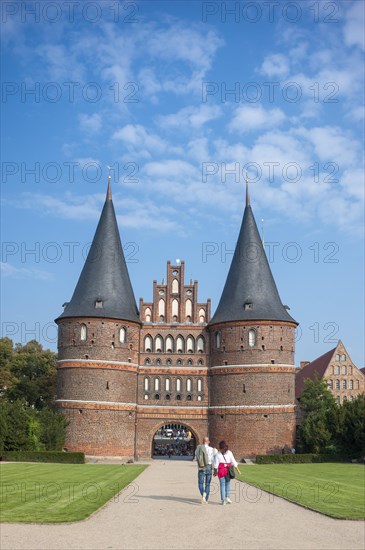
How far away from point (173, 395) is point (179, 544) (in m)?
39.6

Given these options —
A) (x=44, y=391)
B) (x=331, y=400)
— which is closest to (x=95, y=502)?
(x=331, y=400)

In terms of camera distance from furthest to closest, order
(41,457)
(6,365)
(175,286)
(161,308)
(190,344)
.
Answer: (6,365)
(175,286)
(161,308)
(190,344)
(41,457)

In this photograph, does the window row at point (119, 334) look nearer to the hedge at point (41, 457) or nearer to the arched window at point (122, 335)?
the arched window at point (122, 335)

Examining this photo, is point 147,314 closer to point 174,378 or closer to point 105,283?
point 105,283

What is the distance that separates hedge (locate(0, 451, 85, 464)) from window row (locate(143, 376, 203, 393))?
1070cm

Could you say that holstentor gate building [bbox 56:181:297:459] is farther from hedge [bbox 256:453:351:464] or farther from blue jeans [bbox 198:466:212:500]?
blue jeans [bbox 198:466:212:500]

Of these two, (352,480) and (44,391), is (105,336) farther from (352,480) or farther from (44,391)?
(352,480)

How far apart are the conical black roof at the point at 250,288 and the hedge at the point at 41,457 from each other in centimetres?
1509

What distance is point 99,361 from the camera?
156 feet

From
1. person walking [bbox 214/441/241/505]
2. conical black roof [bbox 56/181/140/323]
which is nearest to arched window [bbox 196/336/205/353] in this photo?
conical black roof [bbox 56/181/140/323]

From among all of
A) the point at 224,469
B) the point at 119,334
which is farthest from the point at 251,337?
the point at 224,469

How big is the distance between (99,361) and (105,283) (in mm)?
6042

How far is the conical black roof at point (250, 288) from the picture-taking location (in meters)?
48.7

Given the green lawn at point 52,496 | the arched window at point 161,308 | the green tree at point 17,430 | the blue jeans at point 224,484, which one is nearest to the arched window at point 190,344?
the arched window at point 161,308
